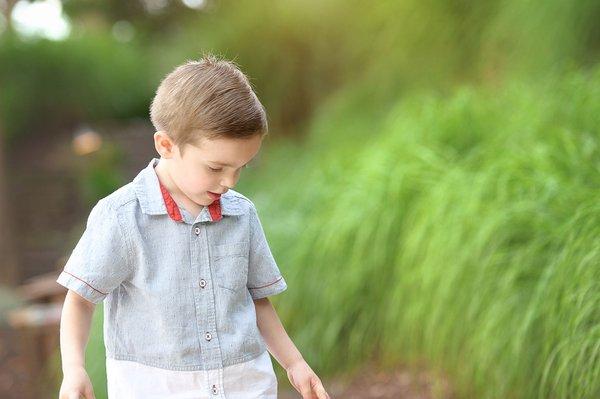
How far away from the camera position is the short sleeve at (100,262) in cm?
190

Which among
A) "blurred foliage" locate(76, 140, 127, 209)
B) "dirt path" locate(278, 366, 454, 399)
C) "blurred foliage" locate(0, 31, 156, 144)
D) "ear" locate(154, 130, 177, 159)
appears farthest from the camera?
"blurred foliage" locate(0, 31, 156, 144)

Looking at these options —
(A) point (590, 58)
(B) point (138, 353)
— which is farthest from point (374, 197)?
(B) point (138, 353)

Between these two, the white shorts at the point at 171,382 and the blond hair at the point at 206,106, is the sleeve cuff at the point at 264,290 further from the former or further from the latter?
the blond hair at the point at 206,106

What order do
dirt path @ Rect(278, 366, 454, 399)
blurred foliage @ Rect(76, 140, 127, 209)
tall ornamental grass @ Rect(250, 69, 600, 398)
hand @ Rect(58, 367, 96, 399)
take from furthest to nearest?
blurred foliage @ Rect(76, 140, 127, 209)
dirt path @ Rect(278, 366, 454, 399)
tall ornamental grass @ Rect(250, 69, 600, 398)
hand @ Rect(58, 367, 96, 399)

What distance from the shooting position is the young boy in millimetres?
1903

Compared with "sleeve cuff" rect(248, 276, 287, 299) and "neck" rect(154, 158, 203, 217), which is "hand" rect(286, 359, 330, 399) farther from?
"neck" rect(154, 158, 203, 217)

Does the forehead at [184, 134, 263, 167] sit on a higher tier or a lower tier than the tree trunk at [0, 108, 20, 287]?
higher

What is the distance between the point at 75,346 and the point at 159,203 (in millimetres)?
326

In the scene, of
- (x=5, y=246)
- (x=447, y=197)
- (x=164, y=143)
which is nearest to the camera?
(x=164, y=143)

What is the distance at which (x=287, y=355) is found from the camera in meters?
2.12

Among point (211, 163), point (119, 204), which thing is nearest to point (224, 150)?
point (211, 163)

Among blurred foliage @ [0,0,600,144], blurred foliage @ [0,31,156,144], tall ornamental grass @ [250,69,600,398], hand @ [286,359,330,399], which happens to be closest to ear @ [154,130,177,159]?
hand @ [286,359,330,399]

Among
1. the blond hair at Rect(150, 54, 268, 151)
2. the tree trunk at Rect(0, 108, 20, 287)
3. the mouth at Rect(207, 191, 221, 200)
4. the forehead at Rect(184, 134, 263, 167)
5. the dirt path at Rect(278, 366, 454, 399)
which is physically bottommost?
the dirt path at Rect(278, 366, 454, 399)

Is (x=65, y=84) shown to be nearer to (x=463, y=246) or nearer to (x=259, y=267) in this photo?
(x=463, y=246)
